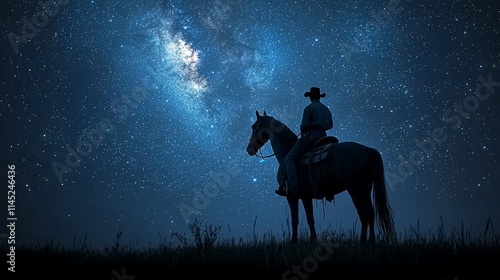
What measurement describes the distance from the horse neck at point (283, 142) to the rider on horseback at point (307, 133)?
509 millimetres

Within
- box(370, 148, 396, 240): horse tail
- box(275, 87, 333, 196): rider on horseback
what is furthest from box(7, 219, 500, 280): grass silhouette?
box(275, 87, 333, 196): rider on horseback

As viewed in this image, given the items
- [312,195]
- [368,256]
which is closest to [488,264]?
[368,256]

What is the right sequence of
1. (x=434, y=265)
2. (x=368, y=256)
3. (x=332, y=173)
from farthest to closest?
(x=332, y=173), (x=368, y=256), (x=434, y=265)

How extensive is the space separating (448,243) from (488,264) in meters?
1.68

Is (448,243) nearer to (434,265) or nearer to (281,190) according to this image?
(434,265)

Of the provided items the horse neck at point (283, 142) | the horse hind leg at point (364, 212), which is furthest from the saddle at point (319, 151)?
the horse hind leg at point (364, 212)

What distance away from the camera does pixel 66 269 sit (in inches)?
192

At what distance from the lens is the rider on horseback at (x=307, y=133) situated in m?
8.13

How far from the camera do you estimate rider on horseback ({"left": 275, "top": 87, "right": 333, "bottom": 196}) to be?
8.13m

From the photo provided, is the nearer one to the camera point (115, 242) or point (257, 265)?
point (257, 265)

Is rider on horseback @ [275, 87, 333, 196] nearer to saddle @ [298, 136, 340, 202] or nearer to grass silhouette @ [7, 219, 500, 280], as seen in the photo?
saddle @ [298, 136, 340, 202]

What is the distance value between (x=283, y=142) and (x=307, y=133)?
82cm

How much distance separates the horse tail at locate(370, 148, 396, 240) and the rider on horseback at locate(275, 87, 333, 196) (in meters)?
1.41

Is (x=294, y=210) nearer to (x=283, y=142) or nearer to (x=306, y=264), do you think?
(x=283, y=142)
